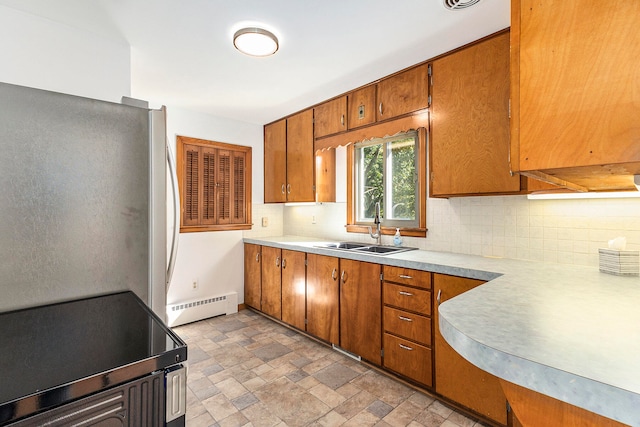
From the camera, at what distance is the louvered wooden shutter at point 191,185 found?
339cm

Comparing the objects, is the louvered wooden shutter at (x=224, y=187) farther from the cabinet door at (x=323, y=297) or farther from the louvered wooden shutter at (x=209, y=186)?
the cabinet door at (x=323, y=297)

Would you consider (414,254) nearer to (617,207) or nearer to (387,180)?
(387,180)

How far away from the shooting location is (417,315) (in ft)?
6.76

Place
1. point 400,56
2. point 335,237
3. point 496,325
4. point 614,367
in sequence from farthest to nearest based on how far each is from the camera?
1. point 335,237
2. point 400,56
3. point 496,325
4. point 614,367

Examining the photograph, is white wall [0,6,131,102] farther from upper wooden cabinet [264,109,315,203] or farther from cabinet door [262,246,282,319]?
cabinet door [262,246,282,319]

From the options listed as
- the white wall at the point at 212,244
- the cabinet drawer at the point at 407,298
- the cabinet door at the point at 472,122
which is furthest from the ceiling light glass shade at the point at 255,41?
the cabinet drawer at the point at 407,298

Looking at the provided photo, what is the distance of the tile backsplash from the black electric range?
2149 millimetres

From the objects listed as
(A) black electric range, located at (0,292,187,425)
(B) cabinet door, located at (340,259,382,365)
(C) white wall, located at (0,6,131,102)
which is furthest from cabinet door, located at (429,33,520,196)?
(C) white wall, located at (0,6,131,102)

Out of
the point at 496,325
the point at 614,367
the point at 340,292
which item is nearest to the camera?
the point at 614,367

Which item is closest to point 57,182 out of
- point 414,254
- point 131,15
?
point 131,15

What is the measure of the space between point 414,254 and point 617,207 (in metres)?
1.22

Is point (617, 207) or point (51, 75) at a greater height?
point (51, 75)

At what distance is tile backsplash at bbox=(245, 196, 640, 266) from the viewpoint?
175cm

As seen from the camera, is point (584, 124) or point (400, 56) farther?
point (400, 56)
